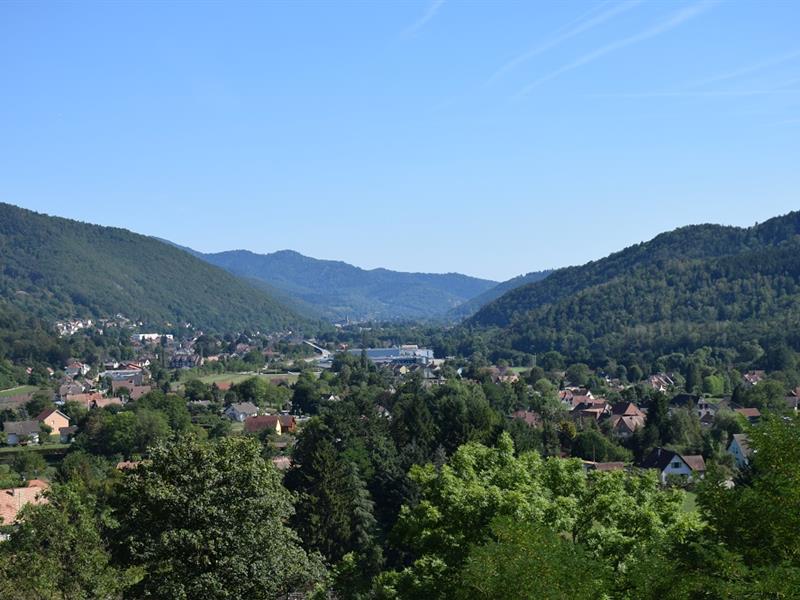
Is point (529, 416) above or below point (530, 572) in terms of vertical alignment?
below

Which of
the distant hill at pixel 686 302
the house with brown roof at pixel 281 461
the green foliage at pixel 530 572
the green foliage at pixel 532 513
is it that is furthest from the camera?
the distant hill at pixel 686 302

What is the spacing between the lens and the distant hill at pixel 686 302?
327 ft

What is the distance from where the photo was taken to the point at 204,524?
486 inches

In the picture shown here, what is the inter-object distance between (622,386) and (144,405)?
45.7m

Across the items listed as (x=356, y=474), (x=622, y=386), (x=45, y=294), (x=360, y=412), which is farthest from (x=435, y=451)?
(x=45, y=294)

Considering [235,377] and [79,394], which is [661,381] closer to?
[235,377]

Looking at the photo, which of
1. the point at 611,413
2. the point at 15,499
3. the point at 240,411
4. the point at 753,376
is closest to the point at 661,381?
the point at 753,376

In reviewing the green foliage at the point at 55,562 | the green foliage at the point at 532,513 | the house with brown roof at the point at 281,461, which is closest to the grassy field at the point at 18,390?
the house with brown roof at the point at 281,461

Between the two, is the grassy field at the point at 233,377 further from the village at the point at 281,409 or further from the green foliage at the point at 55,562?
the green foliage at the point at 55,562

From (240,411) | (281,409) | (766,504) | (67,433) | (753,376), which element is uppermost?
(766,504)

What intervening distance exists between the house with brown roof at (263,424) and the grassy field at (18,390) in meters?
29.6

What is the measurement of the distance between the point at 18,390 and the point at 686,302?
8010cm

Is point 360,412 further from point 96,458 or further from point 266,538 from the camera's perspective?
point 266,538

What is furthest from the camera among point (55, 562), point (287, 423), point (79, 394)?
point (79, 394)
